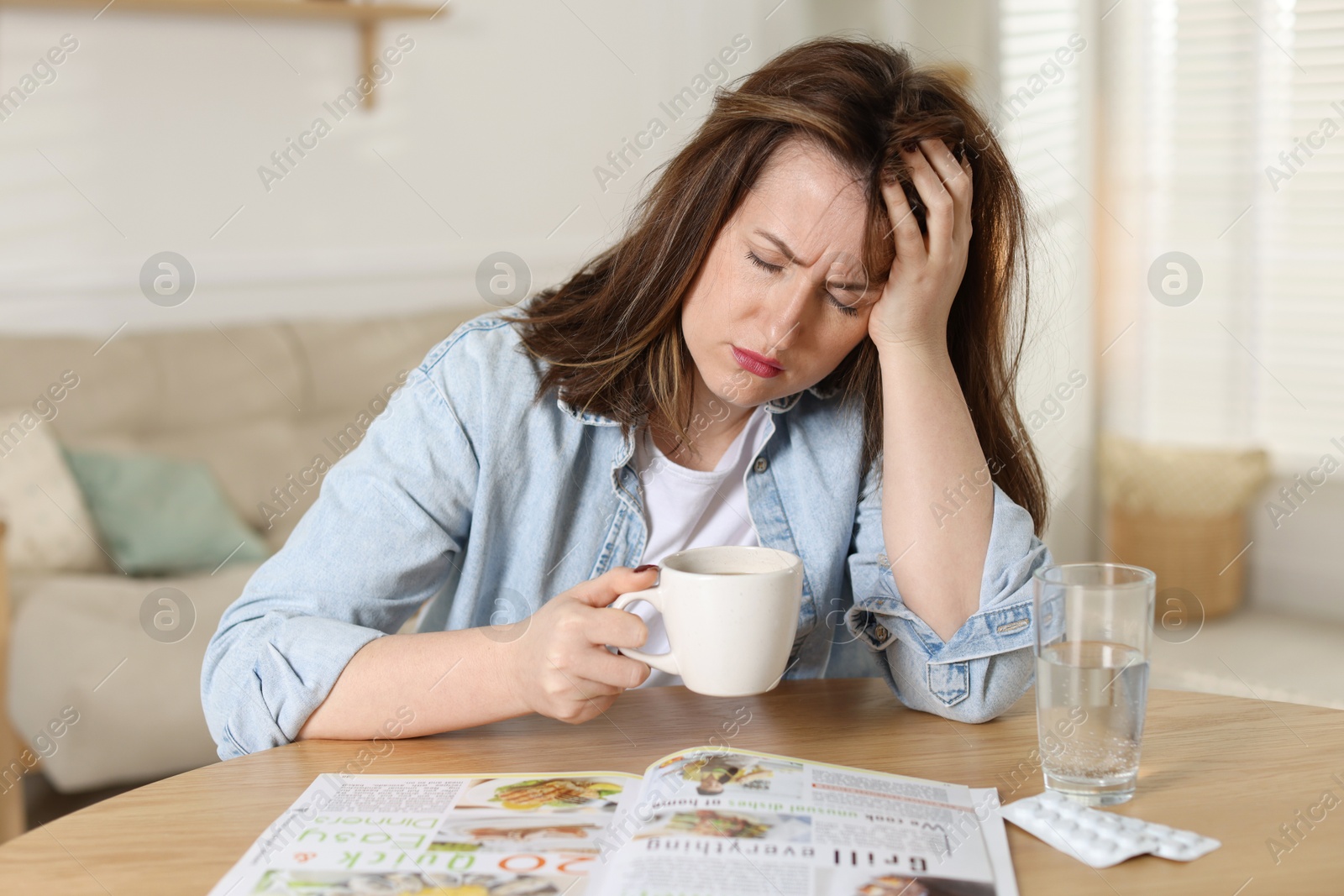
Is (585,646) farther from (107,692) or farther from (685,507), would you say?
(107,692)

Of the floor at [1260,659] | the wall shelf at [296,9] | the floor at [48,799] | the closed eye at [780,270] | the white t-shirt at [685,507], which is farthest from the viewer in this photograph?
the floor at [1260,659]

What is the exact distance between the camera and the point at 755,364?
100 cm

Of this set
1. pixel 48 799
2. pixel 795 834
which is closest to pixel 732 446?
pixel 795 834

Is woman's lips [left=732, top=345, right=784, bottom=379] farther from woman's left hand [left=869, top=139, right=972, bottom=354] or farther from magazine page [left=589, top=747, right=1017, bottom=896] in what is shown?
magazine page [left=589, top=747, right=1017, bottom=896]

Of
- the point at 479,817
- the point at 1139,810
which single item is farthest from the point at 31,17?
the point at 1139,810

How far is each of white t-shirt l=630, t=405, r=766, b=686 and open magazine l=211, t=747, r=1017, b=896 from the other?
0.35 metres

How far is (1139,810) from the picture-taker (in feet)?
2.45

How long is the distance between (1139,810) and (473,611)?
1.97ft

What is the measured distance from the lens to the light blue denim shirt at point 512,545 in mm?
917

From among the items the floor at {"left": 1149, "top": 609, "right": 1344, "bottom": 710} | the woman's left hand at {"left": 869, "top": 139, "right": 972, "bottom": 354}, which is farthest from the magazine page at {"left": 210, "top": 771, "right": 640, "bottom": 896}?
the floor at {"left": 1149, "top": 609, "right": 1344, "bottom": 710}

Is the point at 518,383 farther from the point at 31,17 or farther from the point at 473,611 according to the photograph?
the point at 31,17

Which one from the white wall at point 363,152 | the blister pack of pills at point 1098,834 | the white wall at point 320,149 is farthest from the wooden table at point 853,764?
the white wall at point 363,152

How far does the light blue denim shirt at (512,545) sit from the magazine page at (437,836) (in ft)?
0.38

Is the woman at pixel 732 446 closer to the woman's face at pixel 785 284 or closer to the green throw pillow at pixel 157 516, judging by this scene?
the woman's face at pixel 785 284
